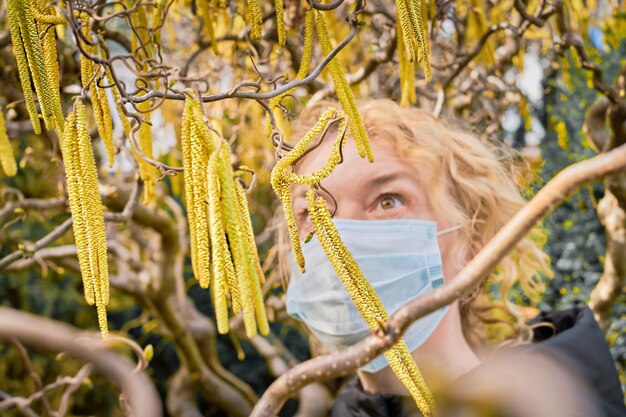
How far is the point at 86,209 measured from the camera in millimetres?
786

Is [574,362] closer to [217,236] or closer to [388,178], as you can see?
[388,178]

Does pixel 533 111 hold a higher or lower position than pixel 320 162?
lower

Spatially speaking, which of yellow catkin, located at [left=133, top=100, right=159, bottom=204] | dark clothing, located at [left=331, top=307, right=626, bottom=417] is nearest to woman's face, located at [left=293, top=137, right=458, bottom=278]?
dark clothing, located at [left=331, top=307, right=626, bottom=417]

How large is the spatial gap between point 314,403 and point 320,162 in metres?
1.49

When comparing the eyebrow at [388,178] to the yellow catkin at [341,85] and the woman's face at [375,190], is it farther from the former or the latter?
the yellow catkin at [341,85]

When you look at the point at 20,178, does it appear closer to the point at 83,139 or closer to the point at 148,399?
the point at 83,139

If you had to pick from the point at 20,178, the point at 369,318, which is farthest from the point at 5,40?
the point at 20,178

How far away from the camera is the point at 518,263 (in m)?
2.09

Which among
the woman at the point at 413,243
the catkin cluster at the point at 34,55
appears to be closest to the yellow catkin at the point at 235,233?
the catkin cluster at the point at 34,55

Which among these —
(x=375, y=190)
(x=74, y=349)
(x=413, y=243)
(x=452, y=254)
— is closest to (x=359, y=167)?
(x=375, y=190)

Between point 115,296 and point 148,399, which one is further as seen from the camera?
point 115,296

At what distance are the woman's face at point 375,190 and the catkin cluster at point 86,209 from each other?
0.83 metres

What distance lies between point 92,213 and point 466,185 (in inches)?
48.3

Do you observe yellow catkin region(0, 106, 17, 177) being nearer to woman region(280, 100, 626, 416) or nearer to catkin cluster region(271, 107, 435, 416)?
catkin cluster region(271, 107, 435, 416)
